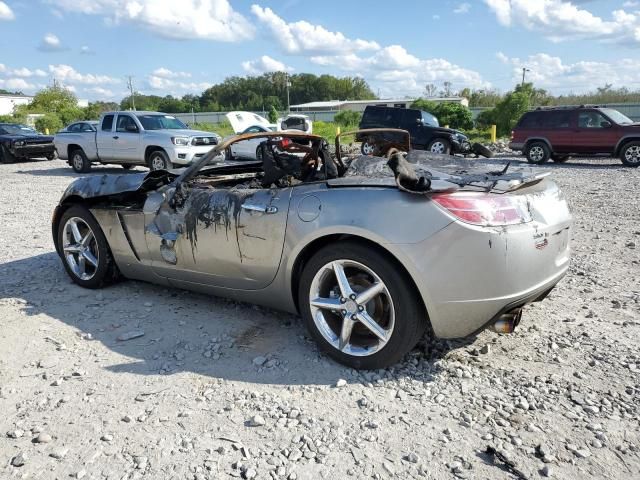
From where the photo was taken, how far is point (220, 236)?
3.57 metres

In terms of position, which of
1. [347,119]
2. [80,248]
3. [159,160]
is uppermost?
[347,119]

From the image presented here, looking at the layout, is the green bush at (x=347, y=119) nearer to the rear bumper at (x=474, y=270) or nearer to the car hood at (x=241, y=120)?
the car hood at (x=241, y=120)

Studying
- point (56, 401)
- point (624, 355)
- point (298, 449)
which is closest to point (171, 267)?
point (56, 401)

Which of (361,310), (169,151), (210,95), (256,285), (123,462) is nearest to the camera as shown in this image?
(123,462)

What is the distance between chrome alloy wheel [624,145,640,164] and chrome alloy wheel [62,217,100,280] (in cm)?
1496

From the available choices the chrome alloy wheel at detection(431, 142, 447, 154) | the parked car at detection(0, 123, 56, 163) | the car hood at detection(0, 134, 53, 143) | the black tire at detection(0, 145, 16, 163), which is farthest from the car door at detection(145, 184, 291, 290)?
the black tire at detection(0, 145, 16, 163)

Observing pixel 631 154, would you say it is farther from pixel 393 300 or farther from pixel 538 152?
pixel 393 300

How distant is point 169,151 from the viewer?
13.2 meters

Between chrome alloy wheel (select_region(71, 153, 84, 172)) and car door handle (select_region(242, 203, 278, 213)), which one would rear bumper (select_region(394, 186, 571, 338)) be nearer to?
car door handle (select_region(242, 203, 278, 213))

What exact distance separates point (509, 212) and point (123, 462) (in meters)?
2.32

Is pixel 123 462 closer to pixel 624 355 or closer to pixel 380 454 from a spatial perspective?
pixel 380 454

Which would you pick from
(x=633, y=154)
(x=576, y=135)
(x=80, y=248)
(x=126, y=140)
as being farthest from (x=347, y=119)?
(x=80, y=248)

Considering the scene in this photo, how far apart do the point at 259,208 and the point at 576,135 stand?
15.0 metres

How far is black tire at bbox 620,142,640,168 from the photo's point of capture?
14492 millimetres
